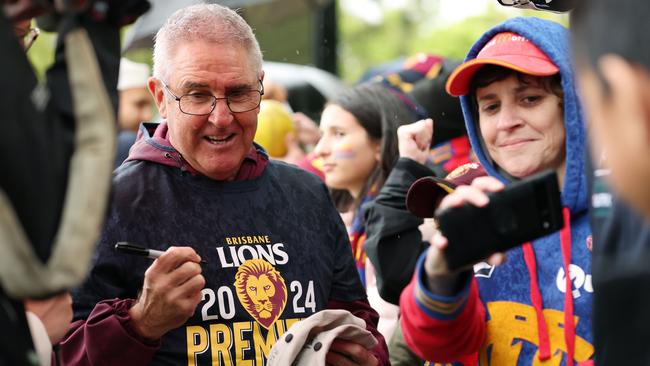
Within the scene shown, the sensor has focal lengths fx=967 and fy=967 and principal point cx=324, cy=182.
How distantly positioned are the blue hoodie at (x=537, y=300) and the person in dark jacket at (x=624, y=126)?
2.71 feet

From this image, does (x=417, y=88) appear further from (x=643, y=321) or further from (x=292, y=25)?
(x=292, y=25)

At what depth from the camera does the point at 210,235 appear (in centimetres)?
349

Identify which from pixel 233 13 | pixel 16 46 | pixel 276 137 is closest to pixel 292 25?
pixel 276 137

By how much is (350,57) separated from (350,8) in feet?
3.69

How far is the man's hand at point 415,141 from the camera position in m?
4.03

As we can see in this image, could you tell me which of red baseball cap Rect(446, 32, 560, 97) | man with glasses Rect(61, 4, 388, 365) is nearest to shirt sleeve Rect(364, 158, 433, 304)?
man with glasses Rect(61, 4, 388, 365)

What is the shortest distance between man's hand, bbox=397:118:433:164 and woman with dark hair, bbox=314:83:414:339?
3.32 feet

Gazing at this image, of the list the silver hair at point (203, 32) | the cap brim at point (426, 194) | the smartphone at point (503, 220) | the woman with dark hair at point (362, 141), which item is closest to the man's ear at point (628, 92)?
the smartphone at point (503, 220)

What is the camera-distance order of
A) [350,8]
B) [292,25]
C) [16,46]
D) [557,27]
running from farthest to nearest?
[350,8], [292,25], [557,27], [16,46]

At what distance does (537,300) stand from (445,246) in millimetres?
773

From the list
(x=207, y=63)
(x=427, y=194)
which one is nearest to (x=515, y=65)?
(x=427, y=194)

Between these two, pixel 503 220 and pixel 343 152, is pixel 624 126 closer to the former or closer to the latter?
pixel 503 220

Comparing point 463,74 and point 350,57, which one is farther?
point 350,57

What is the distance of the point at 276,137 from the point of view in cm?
669
